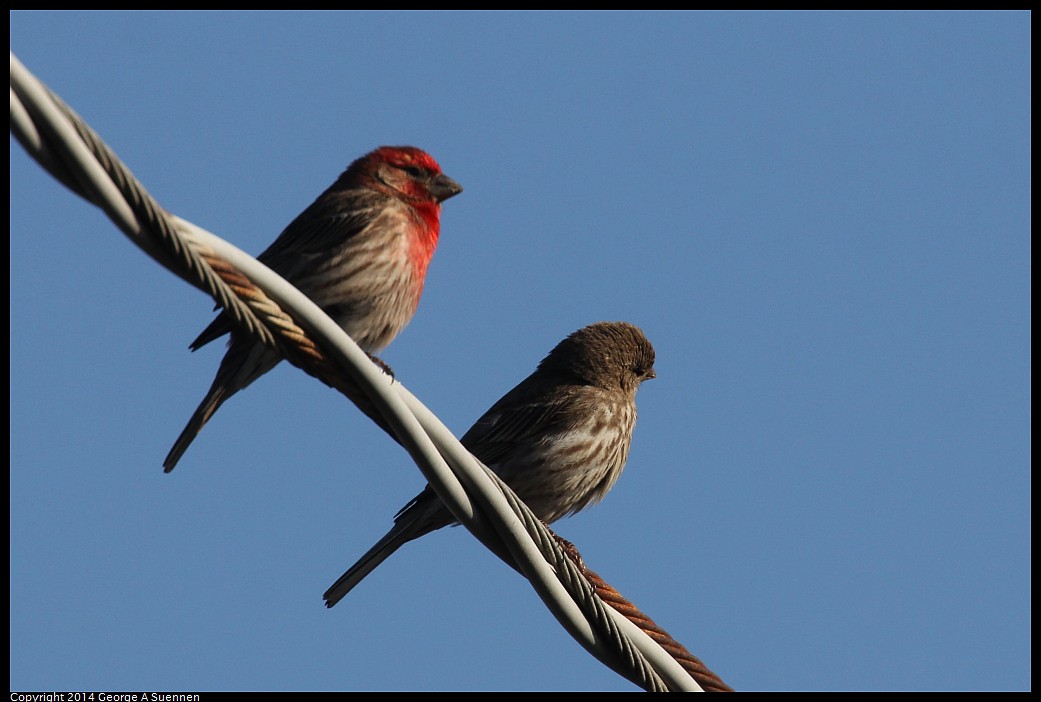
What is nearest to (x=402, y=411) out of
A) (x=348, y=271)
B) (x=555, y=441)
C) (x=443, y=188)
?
(x=348, y=271)

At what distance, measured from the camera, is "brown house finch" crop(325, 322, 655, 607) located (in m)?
8.13

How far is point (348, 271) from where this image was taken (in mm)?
8000

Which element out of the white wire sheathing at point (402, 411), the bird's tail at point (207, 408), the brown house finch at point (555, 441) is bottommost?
the white wire sheathing at point (402, 411)

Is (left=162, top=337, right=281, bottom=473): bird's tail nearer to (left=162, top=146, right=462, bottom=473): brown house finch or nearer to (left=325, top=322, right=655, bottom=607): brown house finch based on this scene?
(left=162, top=146, right=462, bottom=473): brown house finch

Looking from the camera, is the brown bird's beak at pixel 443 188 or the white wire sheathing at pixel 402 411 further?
the brown bird's beak at pixel 443 188

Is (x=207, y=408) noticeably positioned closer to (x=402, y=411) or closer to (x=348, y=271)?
(x=348, y=271)

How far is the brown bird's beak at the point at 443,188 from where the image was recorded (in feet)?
29.3

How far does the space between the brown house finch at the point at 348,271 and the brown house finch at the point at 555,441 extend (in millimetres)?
965

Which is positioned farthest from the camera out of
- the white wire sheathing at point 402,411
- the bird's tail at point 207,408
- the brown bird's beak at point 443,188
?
the brown bird's beak at point 443,188

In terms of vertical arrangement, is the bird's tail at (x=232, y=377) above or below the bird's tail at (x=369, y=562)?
above

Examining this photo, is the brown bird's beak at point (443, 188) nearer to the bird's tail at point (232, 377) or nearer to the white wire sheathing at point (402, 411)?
the bird's tail at point (232, 377)

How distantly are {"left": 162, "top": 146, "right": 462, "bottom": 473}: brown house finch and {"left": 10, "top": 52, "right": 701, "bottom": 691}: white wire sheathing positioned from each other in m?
3.26

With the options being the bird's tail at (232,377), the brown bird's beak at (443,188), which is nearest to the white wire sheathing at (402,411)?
the bird's tail at (232,377)

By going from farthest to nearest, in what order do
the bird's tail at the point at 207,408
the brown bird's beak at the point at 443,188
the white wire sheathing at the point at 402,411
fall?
the brown bird's beak at the point at 443,188 < the bird's tail at the point at 207,408 < the white wire sheathing at the point at 402,411
